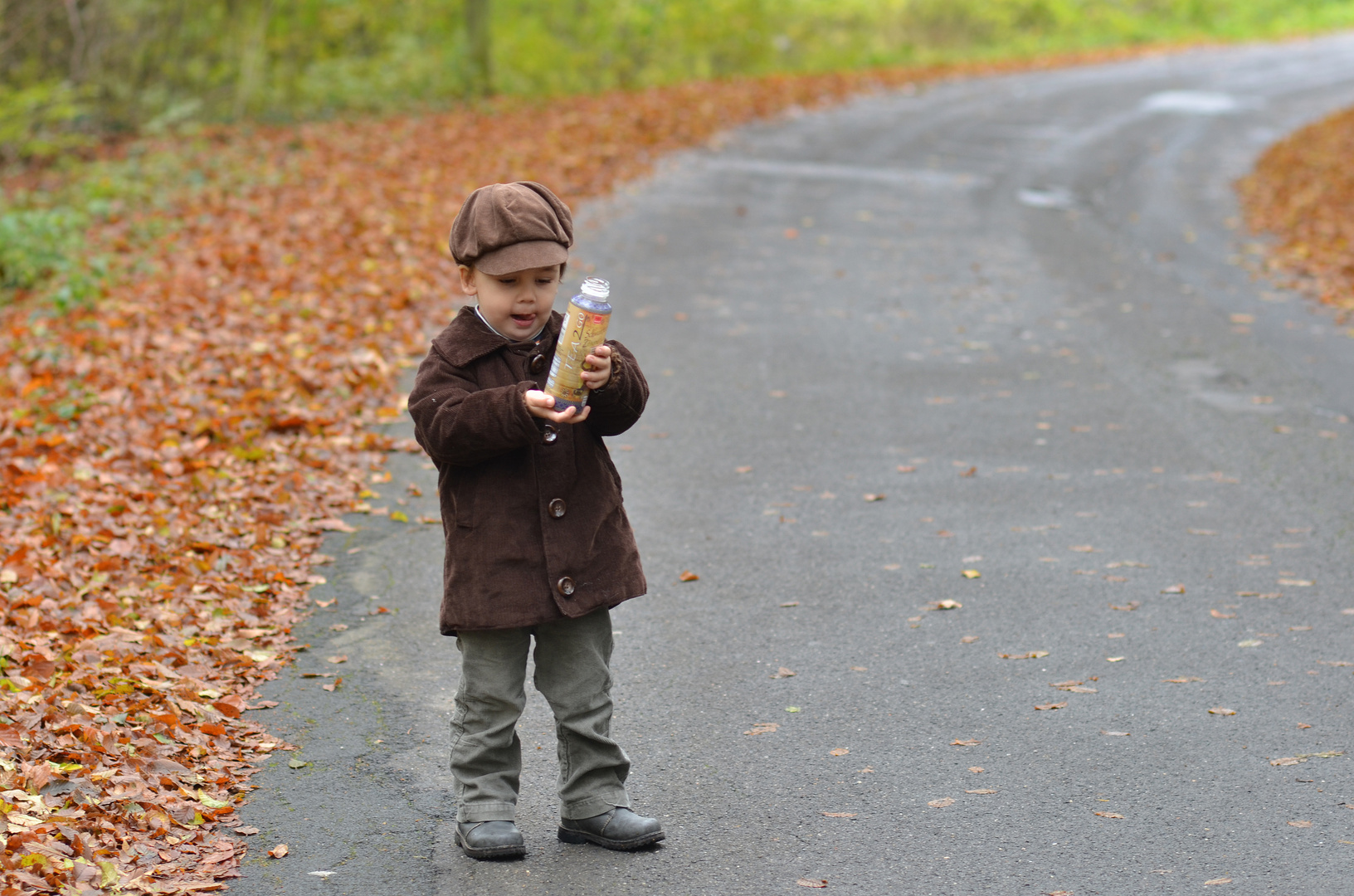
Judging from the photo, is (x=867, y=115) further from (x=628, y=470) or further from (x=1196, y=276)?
(x=628, y=470)

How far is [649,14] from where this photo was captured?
27.7 meters

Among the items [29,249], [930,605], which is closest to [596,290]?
[930,605]

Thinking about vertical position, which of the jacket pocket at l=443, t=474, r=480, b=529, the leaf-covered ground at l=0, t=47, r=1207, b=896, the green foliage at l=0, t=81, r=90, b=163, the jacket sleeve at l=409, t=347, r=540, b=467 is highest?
the green foliage at l=0, t=81, r=90, b=163

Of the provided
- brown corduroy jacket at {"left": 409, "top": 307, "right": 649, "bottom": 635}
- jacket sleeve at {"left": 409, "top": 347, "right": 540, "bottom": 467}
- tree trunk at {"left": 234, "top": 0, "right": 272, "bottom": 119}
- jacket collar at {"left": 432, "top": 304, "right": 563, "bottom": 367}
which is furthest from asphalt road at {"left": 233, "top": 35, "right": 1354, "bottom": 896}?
tree trunk at {"left": 234, "top": 0, "right": 272, "bottom": 119}

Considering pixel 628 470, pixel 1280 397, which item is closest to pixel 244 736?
pixel 628 470

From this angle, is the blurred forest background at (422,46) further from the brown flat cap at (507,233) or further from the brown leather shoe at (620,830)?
the brown leather shoe at (620,830)

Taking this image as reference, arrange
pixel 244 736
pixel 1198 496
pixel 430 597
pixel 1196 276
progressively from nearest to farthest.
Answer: pixel 244 736 → pixel 430 597 → pixel 1198 496 → pixel 1196 276

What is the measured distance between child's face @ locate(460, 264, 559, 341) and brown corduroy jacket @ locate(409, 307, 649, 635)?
46 mm

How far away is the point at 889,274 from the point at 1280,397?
4189mm

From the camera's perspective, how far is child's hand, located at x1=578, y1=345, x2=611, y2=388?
338 centimetres

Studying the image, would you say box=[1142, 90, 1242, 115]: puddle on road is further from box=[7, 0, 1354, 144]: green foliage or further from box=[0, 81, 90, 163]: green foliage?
box=[0, 81, 90, 163]: green foliage

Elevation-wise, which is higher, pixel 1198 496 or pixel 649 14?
pixel 649 14

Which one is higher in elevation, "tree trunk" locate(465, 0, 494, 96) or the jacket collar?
"tree trunk" locate(465, 0, 494, 96)

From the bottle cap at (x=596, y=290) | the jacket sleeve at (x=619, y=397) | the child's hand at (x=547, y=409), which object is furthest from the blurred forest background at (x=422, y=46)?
the bottle cap at (x=596, y=290)
